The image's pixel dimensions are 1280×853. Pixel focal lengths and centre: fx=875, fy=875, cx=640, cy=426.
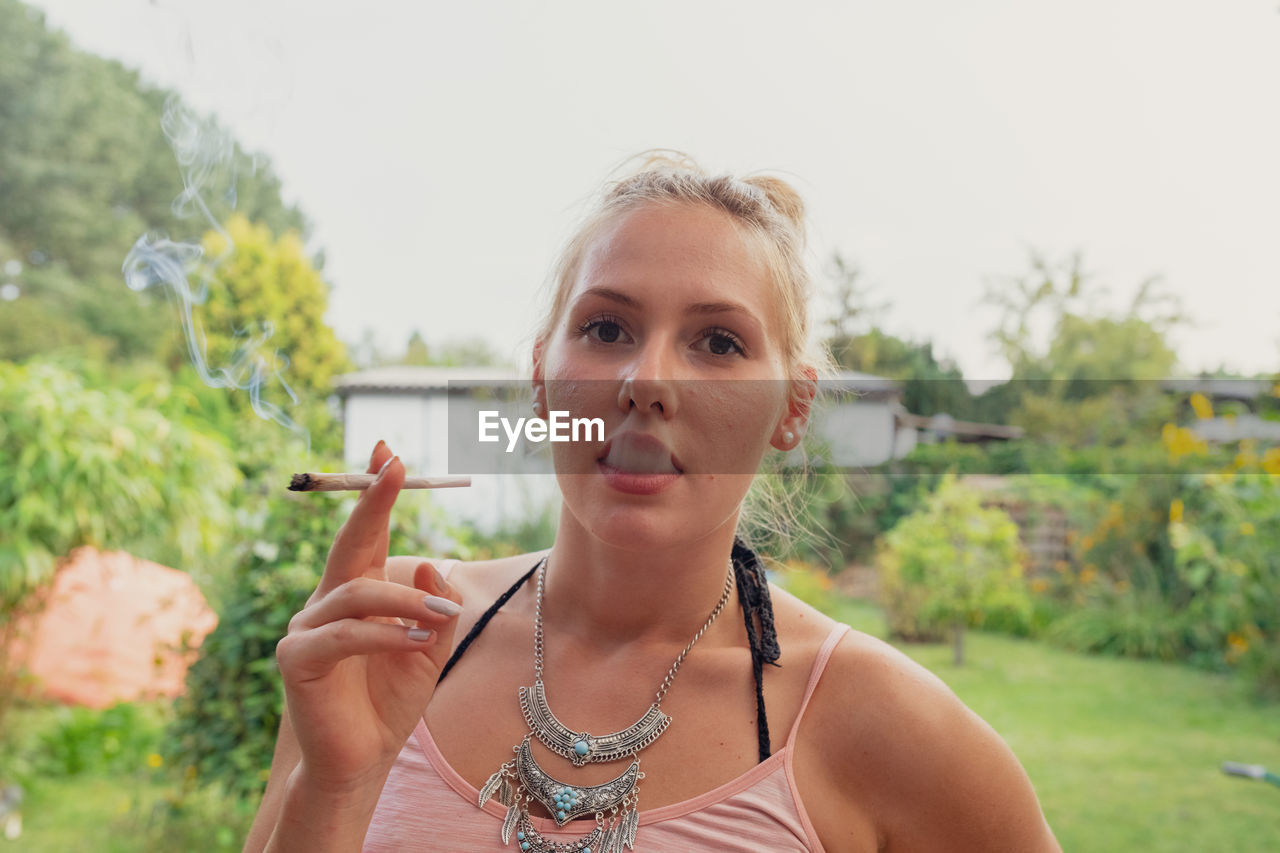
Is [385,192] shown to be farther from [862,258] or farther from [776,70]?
[862,258]

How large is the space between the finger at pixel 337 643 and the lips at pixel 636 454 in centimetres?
33

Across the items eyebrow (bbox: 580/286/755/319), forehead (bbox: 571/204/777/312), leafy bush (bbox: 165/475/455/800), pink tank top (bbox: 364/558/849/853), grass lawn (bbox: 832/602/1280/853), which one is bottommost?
grass lawn (bbox: 832/602/1280/853)

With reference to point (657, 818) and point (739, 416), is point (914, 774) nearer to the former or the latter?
point (657, 818)

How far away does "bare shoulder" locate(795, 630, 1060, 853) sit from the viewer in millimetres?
1180

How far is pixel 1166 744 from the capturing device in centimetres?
557

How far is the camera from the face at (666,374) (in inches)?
45.8

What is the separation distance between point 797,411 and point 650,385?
0.38 meters

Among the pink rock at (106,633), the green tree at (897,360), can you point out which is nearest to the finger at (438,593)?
the pink rock at (106,633)

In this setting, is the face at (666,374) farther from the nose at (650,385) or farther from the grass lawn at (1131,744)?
the grass lawn at (1131,744)

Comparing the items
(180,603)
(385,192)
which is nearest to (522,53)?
(385,192)

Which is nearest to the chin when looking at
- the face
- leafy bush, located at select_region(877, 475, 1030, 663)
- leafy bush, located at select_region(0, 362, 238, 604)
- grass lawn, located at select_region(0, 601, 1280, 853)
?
the face

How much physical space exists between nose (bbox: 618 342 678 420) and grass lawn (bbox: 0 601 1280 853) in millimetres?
3472

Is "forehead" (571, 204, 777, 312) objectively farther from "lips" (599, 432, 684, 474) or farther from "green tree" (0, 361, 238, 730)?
"green tree" (0, 361, 238, 730)

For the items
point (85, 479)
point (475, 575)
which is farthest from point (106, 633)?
point (475, 575)
